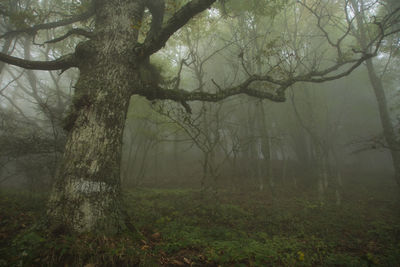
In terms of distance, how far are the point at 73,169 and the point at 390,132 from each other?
11030 mm

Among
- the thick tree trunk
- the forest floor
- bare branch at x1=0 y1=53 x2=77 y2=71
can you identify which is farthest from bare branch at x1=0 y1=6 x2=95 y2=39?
the forest floor

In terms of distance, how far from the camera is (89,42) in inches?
159

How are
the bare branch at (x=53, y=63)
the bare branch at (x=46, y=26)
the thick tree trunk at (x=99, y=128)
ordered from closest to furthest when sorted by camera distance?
the thick tree trunk at (x=99, y=128), the bare branch at (x=53, y=63), the bare branch at (x=46, y=26)

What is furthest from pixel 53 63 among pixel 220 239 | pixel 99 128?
pixel 220 239

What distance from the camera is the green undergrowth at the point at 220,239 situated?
2688 mm

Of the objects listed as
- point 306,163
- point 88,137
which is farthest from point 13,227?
point 306,163

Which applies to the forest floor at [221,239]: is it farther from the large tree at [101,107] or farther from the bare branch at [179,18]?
the bare branch at [179,18]

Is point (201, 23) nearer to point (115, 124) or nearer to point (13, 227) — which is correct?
point (115, 124)

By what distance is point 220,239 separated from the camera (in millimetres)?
4254

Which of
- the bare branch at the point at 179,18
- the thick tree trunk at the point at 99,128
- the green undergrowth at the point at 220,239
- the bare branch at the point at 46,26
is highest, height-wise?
the bare branch at the point at 46,26

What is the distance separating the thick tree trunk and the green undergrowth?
0.34m

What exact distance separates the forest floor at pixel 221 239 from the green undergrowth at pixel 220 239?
1 centimetres

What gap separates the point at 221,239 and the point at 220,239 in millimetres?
21

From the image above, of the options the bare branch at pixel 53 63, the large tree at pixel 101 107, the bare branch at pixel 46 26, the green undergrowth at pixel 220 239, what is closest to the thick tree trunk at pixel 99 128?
the large tree at pixel 101 107
